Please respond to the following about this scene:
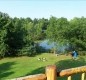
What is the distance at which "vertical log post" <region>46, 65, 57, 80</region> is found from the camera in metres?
2.92

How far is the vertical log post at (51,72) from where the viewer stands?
2916mm

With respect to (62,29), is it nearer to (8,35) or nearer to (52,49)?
(52,49)

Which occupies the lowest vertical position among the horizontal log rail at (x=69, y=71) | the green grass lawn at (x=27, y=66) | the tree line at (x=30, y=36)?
the green grass lawn at (x=27, y=66)

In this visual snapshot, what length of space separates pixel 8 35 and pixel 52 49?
8.06 metres

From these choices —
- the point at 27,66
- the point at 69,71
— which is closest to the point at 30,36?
the point at 27,66

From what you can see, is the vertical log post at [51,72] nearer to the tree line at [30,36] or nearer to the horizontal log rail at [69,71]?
the horizontal log rail at [69,71]

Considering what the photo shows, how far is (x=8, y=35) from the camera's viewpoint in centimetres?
3653

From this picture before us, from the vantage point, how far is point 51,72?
9.64ft

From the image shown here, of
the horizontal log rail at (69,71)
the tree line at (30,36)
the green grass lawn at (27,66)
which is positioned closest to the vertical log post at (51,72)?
the horizontal log rail at (69,71)

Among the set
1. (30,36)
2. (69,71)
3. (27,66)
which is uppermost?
(30,36)

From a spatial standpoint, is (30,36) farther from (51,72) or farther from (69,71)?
(51,72)

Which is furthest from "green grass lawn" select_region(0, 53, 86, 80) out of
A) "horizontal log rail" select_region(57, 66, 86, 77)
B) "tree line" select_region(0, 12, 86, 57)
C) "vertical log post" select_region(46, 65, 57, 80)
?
"vertical log post" select_region(46, 65, 57, 80)

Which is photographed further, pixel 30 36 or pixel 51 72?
pixel 30 36

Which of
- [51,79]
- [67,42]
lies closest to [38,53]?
[67,42]
